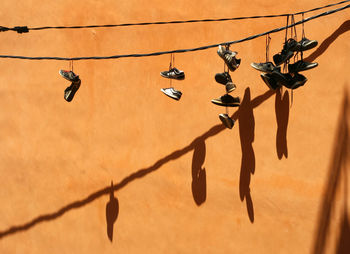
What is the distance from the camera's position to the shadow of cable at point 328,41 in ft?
9.96

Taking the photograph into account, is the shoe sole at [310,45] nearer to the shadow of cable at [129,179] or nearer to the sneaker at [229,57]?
the sneaker at [229,57]

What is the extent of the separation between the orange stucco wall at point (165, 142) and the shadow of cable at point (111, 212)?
0.05 ft

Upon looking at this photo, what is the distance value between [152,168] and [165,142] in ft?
0.73

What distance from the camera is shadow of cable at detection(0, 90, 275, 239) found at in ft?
11.2

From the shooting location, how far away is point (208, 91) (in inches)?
138

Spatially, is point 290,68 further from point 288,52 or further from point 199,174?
point 199,174

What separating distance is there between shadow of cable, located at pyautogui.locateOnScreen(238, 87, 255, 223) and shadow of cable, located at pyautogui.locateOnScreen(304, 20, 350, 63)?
45 centimetres

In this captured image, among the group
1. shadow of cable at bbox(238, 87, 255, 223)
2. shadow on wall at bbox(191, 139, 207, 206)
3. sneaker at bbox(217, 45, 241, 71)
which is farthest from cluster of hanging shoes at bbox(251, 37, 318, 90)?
shadow on wall at bbox(191, 139, 207, 206)

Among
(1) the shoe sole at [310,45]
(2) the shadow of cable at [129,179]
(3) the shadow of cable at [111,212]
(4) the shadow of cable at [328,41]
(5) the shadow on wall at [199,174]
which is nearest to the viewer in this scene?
(1) the shoe sole at [310,45]

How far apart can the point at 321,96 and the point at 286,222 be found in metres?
0.82

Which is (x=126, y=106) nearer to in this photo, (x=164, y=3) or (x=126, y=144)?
(x=126, y=144)

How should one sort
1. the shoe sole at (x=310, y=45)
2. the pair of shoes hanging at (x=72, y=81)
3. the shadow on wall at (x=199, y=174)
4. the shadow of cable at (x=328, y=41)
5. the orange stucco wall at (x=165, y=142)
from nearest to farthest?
the shoe sole at (x=310, y=45) < the shadow of cable at (x=328, y=41) < the orange stucco wall at (x=165, y=142) < the pair of shoes hanging at (x=72, y=81) < the shadow on wall at (x=199, y=174)

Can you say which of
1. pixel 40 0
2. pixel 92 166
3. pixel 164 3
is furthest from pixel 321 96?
pixel 40 0

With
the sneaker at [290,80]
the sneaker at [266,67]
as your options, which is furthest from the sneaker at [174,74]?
the sneaker at [290,80]
